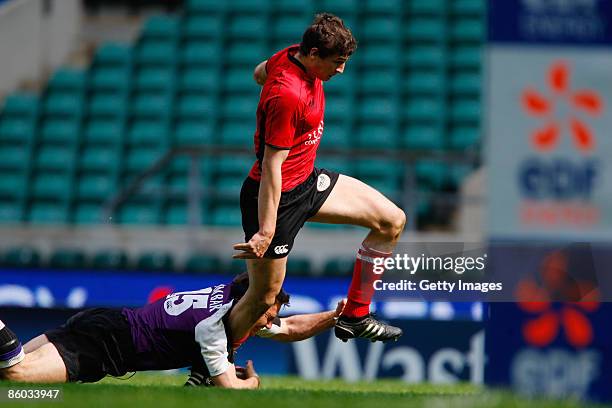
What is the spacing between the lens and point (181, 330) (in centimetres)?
573

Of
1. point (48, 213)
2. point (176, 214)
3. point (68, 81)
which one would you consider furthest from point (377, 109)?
A: point (68, 81)

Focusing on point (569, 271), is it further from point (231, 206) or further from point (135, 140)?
point (135, 140)

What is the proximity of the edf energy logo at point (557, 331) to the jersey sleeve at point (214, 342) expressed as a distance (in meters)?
1.72

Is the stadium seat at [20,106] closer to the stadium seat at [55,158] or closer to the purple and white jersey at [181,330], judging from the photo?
the stadium seat at [55,158]

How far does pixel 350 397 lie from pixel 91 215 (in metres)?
7.73

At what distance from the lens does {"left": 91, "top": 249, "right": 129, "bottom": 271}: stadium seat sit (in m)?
9.57

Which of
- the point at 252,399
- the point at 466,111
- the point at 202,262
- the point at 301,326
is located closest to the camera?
the point at 252,399

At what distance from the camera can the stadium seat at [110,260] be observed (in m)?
9.57

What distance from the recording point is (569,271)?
430 centimetres

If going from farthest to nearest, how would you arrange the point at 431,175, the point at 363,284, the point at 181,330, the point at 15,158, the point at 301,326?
the point at 15,158, the point at 431,175, the point at 301,326, the point at 363,284, the point at 181,330

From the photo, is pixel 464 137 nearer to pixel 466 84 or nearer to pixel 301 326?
pixel 466 84

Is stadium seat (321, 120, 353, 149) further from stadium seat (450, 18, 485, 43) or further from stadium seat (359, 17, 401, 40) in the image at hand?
stadium seat (450, 18, 485, 43)

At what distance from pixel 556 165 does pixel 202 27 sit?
10071mm

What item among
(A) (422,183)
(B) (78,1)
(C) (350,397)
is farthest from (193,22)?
(C) (350,397)
